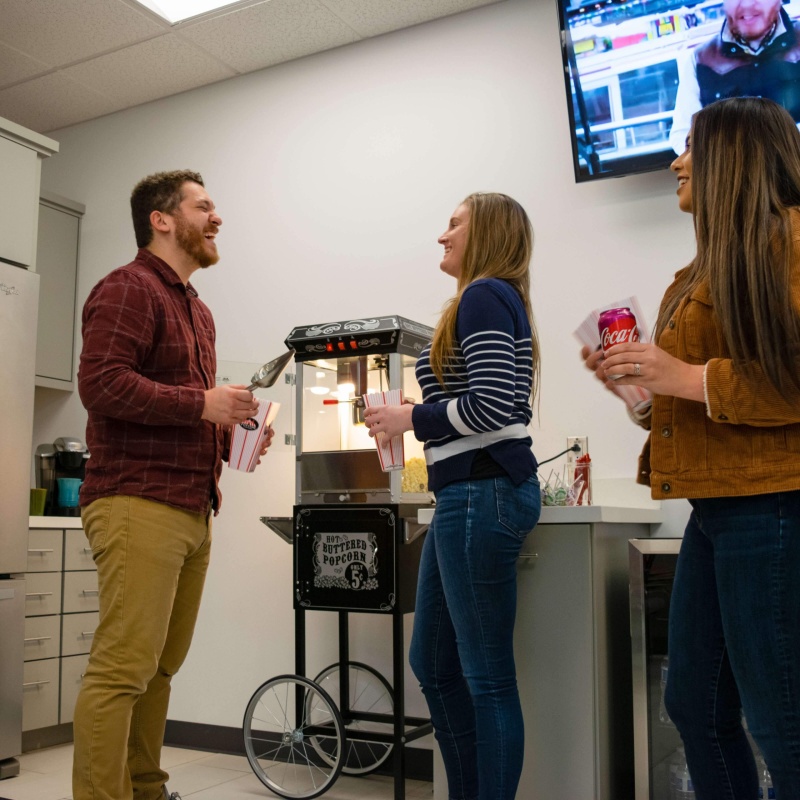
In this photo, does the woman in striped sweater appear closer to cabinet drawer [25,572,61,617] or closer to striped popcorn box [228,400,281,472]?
striped popcorn box [228,400,281,472]

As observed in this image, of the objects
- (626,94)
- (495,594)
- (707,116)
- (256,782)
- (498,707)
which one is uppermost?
(626,94)

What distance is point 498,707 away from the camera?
1896mm

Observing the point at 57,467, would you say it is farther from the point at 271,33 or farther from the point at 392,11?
the point at 392,11

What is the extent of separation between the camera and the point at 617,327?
1489 millimetres

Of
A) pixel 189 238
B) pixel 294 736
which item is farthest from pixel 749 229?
pixel 294 736

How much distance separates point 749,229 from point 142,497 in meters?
1.40

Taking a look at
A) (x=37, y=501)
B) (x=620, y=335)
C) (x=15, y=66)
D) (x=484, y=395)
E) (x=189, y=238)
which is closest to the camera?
(x=620, y=335)

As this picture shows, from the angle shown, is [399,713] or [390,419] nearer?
[390,419]

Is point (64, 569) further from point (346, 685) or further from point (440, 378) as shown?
point (440, 378)

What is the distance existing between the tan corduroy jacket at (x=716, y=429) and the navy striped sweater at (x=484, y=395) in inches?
17.9

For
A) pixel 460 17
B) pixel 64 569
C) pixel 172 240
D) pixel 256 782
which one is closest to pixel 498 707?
pixel 172 240

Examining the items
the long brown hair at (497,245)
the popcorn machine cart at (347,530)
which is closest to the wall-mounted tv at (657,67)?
the popcorn machine cart at (347,530)

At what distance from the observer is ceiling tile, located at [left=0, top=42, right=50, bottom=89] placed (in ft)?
13.3

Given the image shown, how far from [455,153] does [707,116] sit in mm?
2241
